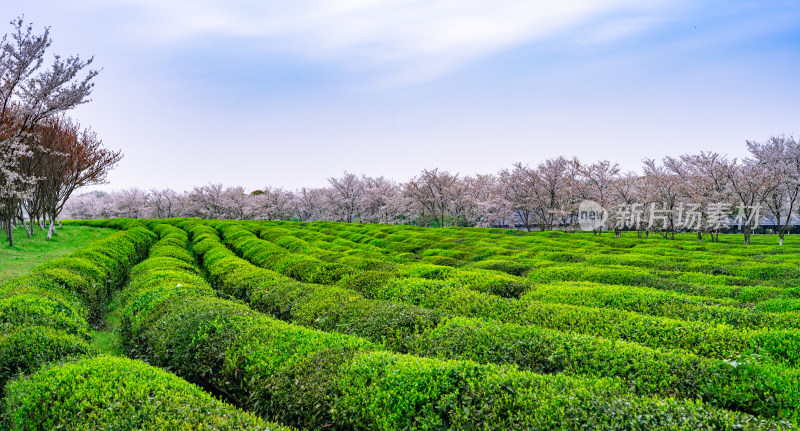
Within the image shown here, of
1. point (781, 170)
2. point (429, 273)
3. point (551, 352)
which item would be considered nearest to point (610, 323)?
point (551, 352)

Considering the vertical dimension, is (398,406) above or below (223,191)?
below

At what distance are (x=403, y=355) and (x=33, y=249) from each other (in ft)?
84.1

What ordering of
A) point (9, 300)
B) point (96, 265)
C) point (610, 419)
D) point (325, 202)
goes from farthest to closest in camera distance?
point (325, 202) < point (96, 265) < point (9, 300) < point (610, 419)

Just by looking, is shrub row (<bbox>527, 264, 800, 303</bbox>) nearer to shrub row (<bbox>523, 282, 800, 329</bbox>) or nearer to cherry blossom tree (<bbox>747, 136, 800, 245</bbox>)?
shrub row (<bbox>523, 282, 800, 329</bbox>)

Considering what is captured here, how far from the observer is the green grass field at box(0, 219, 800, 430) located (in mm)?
4836

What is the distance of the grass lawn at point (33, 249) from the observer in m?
16.6

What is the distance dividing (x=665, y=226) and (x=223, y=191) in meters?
66.8

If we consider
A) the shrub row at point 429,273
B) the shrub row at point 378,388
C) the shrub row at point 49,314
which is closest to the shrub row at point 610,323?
the shrub row at point 429,273

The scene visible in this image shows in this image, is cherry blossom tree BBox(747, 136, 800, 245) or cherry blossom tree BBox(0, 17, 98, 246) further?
cherry blossom tree BBox(747, 136, 800, 245)

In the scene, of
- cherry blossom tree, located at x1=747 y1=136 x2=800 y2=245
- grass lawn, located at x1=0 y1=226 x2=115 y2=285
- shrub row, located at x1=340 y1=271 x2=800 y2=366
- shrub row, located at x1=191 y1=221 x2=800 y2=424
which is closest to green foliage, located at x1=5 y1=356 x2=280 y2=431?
shrub row, located at x1=191 y1=221 x2=800 y2=424

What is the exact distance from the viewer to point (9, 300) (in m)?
8.13

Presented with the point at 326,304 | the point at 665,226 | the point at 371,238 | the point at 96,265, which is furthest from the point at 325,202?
the point at 326,304

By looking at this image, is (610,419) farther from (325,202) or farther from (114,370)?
(325,202)

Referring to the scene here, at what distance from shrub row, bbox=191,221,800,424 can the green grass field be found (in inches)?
1.0
